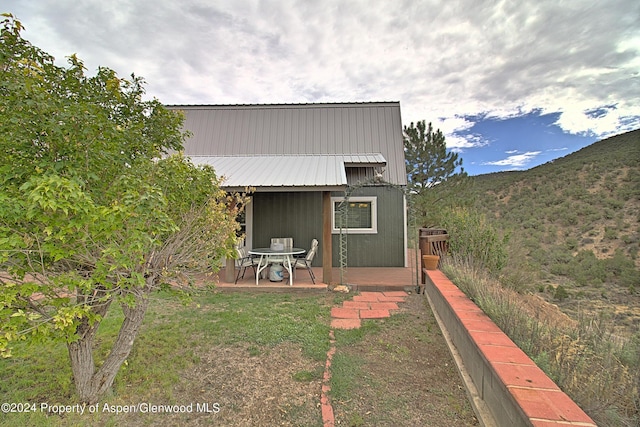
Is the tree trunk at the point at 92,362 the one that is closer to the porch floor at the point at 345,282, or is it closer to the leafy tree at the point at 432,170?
the porch floor at the point at 345,282

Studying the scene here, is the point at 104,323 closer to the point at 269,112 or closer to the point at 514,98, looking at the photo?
the point at 269,112

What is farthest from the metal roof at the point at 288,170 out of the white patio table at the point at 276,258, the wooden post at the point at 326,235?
the white patio table at the point at 276,258

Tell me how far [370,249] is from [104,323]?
644 cm

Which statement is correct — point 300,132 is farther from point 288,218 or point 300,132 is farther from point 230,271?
point 230,271

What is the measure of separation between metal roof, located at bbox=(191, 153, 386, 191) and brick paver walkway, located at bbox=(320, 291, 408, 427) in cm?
218

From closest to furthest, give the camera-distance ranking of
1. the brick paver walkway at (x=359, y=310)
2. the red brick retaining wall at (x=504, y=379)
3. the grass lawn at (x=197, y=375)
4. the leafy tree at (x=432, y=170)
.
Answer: the red brick retaining wall at (x=504, y=379)
the grass lawn at (x=197, y=375)
the brick paver walkway at (x=359, y=310)
the leafy tree at (x=432, y=170)

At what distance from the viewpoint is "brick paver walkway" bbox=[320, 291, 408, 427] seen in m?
3.44

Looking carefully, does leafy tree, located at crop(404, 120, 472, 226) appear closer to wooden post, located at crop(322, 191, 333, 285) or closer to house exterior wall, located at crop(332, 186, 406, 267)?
house exterior wall, located at crop(332, 186, 406, 267)

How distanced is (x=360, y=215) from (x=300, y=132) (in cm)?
375

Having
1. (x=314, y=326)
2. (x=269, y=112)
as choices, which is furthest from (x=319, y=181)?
(x=269, y=112)

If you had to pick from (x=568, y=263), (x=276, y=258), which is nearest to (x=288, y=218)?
(x=276, y=258)

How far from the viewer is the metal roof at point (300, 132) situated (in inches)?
394

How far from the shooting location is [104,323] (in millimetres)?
4301

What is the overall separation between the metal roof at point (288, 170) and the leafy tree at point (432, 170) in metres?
2.84
